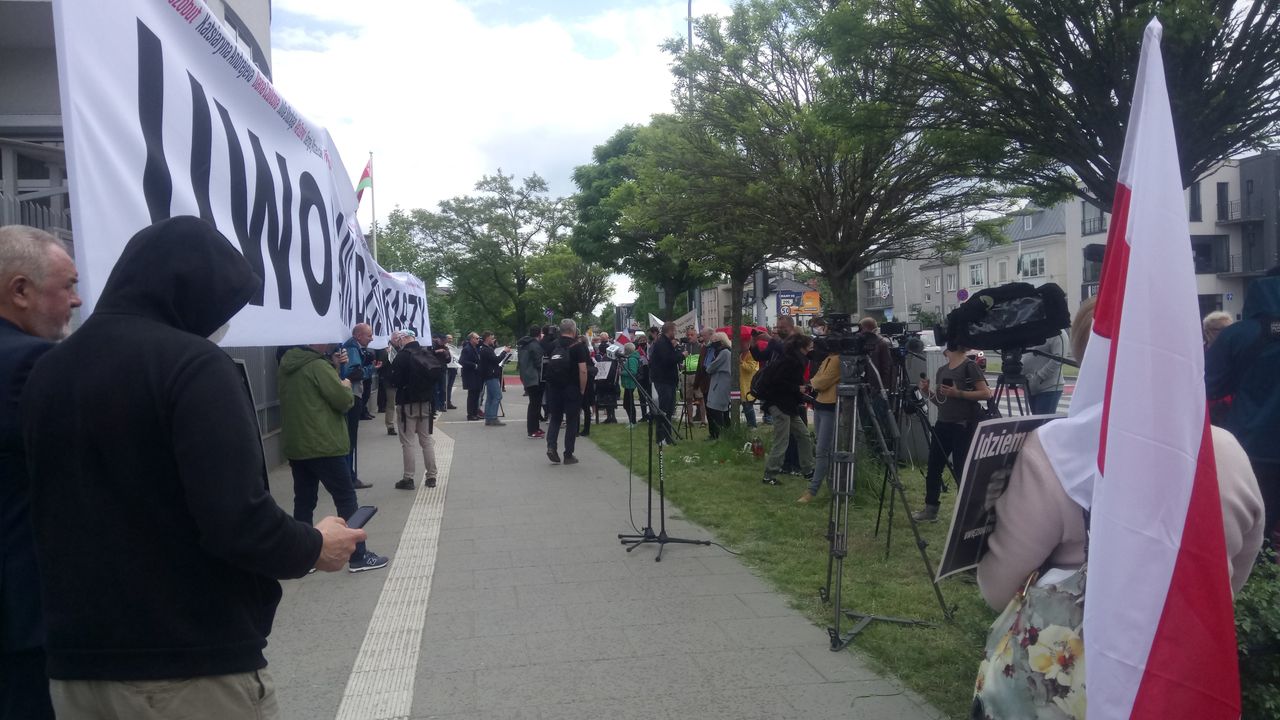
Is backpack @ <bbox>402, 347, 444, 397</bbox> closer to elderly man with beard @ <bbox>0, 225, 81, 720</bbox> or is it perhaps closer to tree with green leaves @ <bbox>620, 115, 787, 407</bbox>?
tree with green leaves @ <bbox>620, 115, 787, 407</bbox>

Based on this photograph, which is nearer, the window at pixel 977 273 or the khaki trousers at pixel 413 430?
the khaki trousers at pixel 413 430

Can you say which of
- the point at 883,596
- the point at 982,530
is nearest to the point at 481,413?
the point at 883,596

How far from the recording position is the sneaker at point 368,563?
6480mm

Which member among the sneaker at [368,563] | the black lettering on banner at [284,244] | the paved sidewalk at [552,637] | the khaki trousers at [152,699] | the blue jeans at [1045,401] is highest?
the black lettering on banner at [284,244]

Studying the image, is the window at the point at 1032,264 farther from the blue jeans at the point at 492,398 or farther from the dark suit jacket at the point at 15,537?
the dark suit jacket at the point at 15,537

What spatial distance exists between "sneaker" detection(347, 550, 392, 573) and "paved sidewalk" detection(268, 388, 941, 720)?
0.08 m

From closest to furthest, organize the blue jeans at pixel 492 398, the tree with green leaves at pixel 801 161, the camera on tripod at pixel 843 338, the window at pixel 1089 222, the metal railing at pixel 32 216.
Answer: the metal railing at pixel 32 216 → the camera on tripod at pixel 843 338 → the tree with green leaves at pixel 801 161 → the blue jeans at pixel 492 398 → the window at pixel 1089 222

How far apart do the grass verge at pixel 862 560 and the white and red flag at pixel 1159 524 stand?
5.75 feet

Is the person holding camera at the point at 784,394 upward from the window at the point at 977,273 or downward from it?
downward

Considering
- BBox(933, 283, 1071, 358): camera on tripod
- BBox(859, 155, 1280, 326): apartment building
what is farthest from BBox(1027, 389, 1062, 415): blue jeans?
BBox(859, 155, 1280, 326): apartment building

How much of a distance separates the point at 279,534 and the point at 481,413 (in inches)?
756

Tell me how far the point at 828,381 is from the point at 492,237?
163ft

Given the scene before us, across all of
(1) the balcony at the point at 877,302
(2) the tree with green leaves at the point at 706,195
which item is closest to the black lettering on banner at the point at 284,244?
(2) the tree with green leaves at the point at 706,195

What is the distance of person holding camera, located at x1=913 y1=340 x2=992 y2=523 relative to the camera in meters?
7.18
